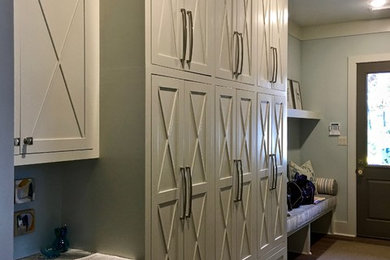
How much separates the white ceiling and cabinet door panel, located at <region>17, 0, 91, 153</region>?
122 inches

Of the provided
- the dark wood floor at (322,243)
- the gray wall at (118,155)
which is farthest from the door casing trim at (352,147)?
the gray wall at (118,155)

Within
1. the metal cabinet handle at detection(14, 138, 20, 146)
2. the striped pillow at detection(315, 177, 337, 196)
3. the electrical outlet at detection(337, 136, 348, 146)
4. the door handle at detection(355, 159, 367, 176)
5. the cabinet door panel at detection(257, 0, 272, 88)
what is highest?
the cabinet door panel at detection(257, 0, 272, 88)

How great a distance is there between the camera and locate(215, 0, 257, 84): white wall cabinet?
8.20ft

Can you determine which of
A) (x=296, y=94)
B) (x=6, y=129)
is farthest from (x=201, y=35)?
(x=296, y=94)

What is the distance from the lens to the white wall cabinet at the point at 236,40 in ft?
8.20

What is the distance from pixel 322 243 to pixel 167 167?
12.1 ft

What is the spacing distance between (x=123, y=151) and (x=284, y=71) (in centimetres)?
186

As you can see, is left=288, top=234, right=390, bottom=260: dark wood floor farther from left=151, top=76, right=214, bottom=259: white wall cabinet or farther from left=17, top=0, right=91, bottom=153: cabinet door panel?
left=17, top=0, right=91, bottom=153: cabinet door panel

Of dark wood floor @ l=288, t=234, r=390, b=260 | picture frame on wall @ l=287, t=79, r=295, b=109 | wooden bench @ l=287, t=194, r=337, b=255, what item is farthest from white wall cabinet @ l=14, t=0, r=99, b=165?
picture frame on wall @ l=287, t=79, r=295, b=109

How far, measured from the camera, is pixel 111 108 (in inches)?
80.8

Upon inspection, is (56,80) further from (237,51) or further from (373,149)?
(373,149)

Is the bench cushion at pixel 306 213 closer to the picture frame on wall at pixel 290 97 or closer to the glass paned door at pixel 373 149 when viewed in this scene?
the glass paned door at pixel 373 149

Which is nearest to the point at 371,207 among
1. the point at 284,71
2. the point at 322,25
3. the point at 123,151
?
the point at 322,25

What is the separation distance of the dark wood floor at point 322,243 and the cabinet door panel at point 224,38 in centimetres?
282
